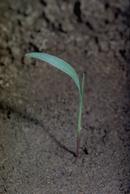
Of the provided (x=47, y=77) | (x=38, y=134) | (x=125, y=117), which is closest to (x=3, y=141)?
(x=38, y=134)

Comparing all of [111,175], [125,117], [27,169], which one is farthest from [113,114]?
[27,169]

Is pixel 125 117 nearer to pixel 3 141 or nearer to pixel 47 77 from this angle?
pixel 47 77

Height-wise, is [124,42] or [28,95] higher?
[124,42]

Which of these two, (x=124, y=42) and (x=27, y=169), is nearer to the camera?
(x=124, y=42)

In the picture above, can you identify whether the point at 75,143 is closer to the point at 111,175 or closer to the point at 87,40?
the point at 111,175

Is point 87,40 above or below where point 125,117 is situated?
above

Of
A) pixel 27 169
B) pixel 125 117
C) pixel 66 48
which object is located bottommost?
pixel 27 169
